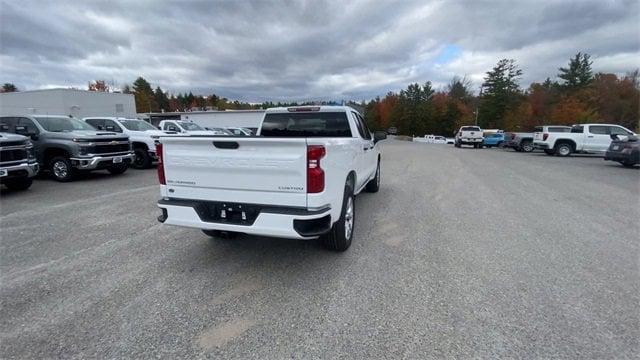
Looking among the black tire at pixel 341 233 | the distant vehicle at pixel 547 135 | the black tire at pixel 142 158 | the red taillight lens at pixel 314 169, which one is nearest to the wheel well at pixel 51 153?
the black tire at pixel 142 158

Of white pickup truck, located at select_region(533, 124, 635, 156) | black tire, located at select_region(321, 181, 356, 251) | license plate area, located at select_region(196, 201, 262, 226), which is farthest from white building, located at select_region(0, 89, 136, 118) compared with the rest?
white pickup truck, located at select_region(533, 124, 635, 156)

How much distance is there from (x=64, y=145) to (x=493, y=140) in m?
34.9

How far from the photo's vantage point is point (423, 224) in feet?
18.5

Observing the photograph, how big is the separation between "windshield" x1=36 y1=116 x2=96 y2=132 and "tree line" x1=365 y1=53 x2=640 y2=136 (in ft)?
177

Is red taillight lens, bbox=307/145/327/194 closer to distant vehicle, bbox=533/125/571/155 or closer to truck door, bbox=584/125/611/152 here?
distant vehicle, bbox=533/125/571/155

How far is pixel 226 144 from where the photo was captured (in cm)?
358

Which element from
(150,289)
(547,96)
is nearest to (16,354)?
(150,289)

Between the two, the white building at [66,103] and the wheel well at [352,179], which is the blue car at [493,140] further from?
the white building at [66,103]

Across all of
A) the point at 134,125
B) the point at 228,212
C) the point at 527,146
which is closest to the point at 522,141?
the point at 527,146

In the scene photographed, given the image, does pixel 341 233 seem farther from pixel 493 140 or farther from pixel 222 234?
pixel 493 140

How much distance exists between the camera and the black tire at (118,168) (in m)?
10.5

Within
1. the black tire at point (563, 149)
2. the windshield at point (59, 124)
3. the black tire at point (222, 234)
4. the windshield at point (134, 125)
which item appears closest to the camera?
the black tire at point (222, 234)

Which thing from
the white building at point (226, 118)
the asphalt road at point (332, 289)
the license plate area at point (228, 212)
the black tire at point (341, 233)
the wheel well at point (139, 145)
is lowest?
the asphalt road at point (332, 289)

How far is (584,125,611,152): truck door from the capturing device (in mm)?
18688
